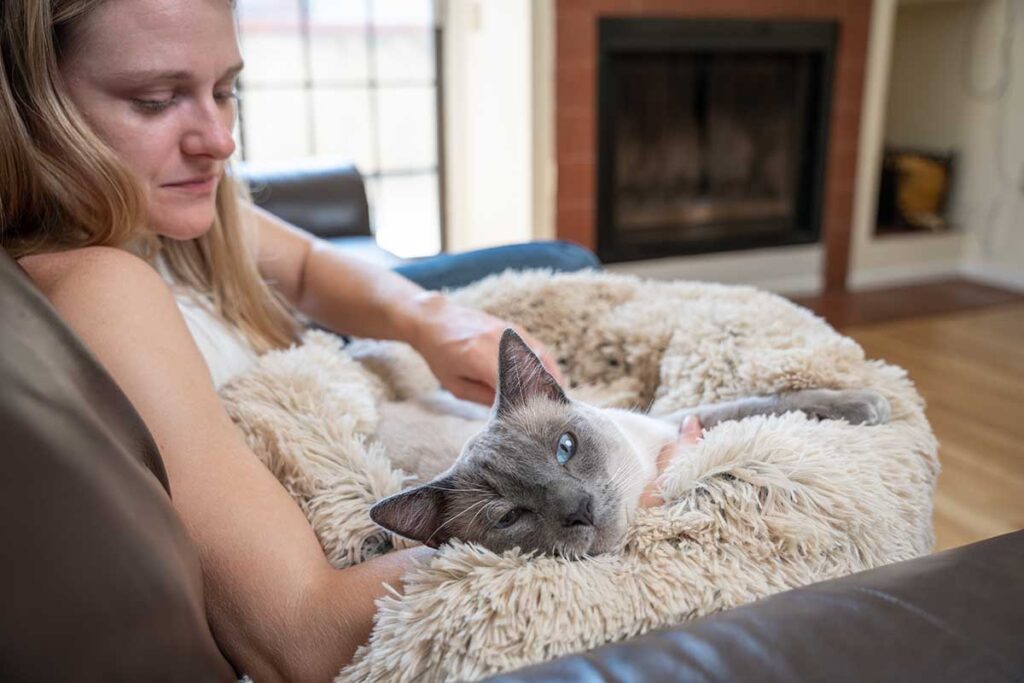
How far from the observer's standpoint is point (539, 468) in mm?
779

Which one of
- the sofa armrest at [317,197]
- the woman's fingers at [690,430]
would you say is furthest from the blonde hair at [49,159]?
the sofa armrest at [317,197]

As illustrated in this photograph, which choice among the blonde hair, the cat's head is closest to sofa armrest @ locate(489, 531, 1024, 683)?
the cat's head

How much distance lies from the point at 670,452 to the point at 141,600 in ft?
1.90

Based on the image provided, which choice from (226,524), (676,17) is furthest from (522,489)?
(676,17)

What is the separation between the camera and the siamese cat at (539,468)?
75 centimetres

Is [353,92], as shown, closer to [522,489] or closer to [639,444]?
[639,444]

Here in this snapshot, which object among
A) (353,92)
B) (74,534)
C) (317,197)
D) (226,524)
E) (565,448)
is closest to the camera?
(74,534)

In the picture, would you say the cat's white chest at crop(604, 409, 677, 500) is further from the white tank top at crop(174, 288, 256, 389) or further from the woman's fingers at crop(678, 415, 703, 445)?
the white tank top at crop(174, 288, 256, 389)

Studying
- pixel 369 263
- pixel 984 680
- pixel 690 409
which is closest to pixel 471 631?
pixel 984 680

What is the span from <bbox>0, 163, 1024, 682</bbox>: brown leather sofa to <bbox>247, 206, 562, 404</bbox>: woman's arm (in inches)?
21.4

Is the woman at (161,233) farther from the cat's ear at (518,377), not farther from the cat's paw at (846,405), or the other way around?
the cat's paw at (846,405)

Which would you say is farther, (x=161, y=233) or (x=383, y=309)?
(x=383, y=309)

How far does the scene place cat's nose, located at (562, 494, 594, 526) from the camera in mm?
744

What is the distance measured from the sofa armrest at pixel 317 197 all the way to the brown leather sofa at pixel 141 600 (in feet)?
5.42
